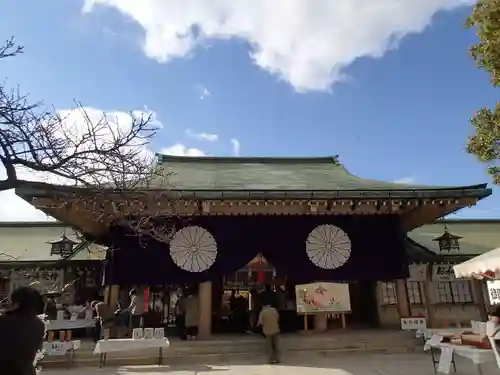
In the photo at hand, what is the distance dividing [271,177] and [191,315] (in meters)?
4.75

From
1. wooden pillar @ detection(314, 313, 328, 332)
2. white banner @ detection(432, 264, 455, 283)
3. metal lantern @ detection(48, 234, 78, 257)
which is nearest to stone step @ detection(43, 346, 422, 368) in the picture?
wooden pillar @ detection(314, 313, 328, 332)

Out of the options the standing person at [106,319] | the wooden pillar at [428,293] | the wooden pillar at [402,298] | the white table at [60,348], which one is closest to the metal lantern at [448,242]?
the wooden pillar at [428,293]

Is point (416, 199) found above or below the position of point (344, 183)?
below

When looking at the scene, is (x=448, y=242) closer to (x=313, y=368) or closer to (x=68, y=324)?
(x=313, y=368)

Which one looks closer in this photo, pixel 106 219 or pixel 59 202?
pixel 59 202

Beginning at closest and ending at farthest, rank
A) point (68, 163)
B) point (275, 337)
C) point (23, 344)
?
point (23, 344) → point (68, 163) → point (275, 337)

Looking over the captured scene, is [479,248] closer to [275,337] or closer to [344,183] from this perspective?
[344,183]

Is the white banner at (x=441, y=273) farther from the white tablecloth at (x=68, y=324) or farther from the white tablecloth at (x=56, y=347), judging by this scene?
the white tablecloth at (x=56, y=347)

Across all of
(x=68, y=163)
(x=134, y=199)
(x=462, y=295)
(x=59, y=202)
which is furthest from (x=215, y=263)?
(x=462, y=295)

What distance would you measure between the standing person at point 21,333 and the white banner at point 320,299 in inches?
315

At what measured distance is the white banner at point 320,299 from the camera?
33.0 feet

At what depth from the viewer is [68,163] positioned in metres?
4.27

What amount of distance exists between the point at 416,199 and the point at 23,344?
29.7 ft

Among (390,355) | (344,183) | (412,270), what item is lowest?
(390,355)
